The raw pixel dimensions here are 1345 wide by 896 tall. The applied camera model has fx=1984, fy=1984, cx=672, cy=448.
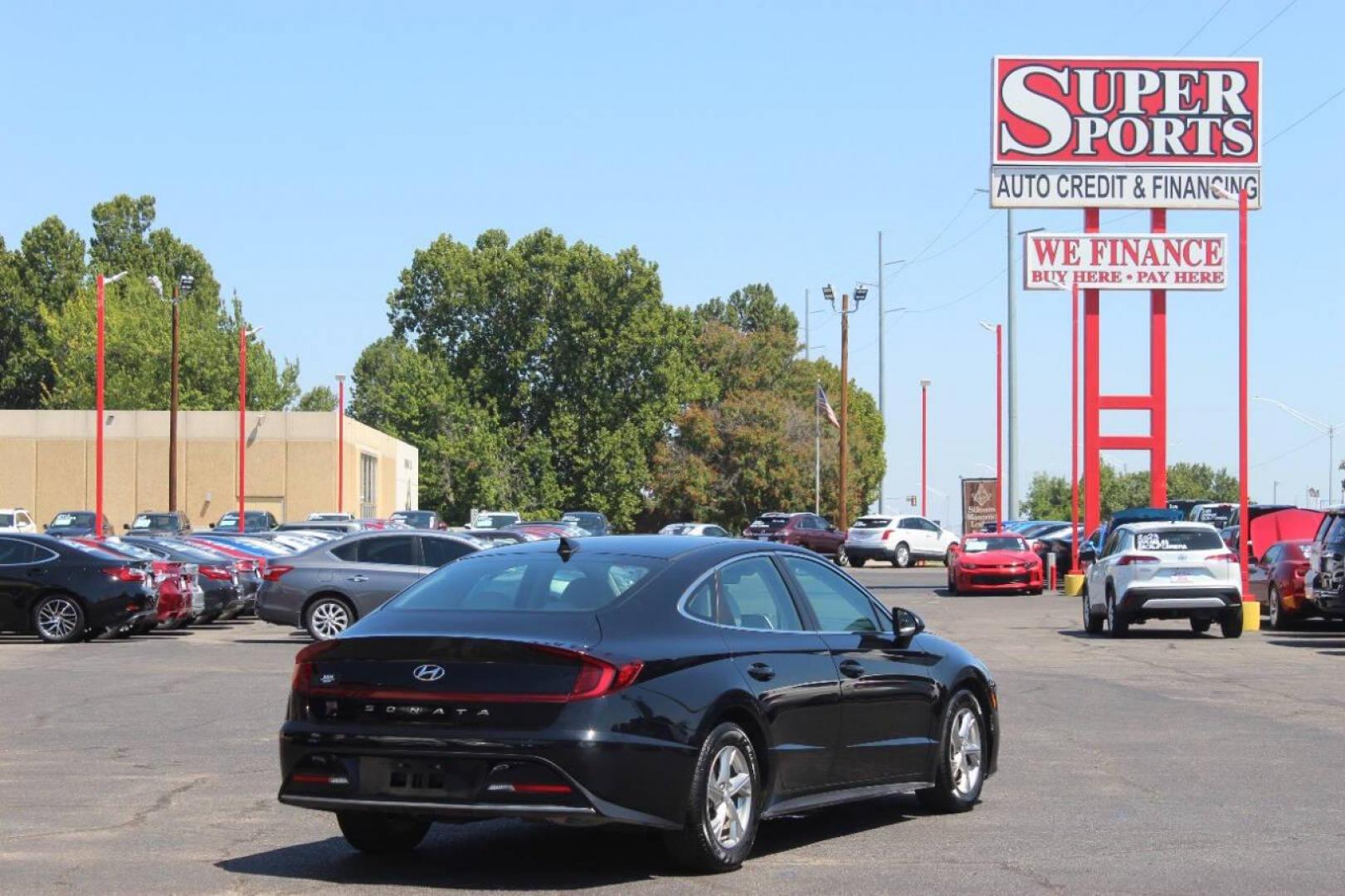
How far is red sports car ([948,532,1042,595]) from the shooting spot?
44844 millimetres

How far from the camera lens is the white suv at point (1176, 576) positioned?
27.7m

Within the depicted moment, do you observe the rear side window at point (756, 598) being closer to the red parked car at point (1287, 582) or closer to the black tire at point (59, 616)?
the black tire at point (59, 616)

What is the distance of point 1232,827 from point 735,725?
3085 millimetres

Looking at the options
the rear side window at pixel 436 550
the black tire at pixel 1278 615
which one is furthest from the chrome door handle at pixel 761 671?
the black tire at pixel 1278 615

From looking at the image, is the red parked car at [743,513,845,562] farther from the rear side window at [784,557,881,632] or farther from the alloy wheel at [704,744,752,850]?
the alloy wheel at [704,744,752,850]

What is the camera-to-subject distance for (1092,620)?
29656 millimetres

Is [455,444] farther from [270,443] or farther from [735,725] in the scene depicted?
[735,725]

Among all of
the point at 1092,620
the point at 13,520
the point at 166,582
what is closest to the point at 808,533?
the point at 13,520

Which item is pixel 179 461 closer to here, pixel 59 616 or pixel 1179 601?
pixel 59 616

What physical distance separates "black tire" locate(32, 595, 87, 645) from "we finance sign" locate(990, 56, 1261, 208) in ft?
94.9

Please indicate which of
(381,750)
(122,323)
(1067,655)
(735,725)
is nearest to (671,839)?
(735,725)

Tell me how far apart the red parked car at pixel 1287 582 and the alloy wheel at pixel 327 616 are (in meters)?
13.9

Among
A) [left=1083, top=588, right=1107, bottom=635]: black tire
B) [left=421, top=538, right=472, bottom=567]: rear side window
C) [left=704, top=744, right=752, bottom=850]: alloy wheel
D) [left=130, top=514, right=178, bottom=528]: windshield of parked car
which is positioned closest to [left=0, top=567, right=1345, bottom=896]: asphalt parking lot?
[left=704, top=744, right=752, bottom=850]: alloy wheel

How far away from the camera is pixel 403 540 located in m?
27.2
